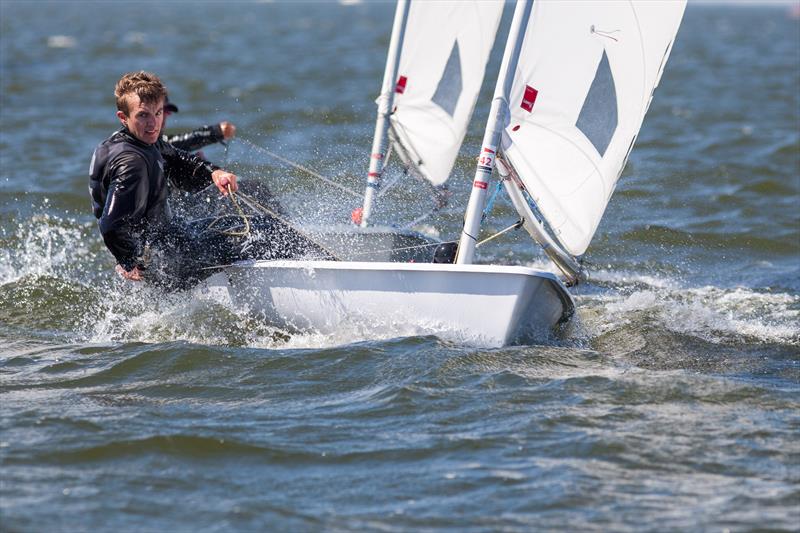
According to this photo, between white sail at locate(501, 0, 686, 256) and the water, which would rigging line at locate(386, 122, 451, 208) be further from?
white sail at locate(501, 0, 686, 256)

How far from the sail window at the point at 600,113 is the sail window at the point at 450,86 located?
62.5 inches

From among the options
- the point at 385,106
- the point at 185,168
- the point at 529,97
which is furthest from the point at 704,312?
the point at 185,168

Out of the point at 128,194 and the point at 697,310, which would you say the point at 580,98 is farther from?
the point at 128,194

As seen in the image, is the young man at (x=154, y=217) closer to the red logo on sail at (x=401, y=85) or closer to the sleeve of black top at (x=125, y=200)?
the sleeve of black top at (x=125, y=200)

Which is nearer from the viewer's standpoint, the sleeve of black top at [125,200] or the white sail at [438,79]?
the sleeve of black top at [125,200]

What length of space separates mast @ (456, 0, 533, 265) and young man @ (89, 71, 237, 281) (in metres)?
1.27

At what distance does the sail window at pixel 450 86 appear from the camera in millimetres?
7480

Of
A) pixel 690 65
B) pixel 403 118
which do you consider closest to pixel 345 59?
pixel 690 65

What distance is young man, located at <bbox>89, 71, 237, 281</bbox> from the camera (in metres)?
5.71

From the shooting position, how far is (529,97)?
19.5 ft

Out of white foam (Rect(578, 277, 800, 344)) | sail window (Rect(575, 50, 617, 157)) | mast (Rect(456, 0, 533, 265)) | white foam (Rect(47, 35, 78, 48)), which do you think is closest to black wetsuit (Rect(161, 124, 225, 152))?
mast (Rect(456, 0, 533, 265))

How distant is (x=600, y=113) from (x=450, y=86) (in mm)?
1710

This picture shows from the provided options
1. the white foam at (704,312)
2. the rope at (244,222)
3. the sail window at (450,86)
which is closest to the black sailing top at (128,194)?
the rope at (244,222)

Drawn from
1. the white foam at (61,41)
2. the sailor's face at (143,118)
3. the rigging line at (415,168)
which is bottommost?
the white foam at (61,41)
